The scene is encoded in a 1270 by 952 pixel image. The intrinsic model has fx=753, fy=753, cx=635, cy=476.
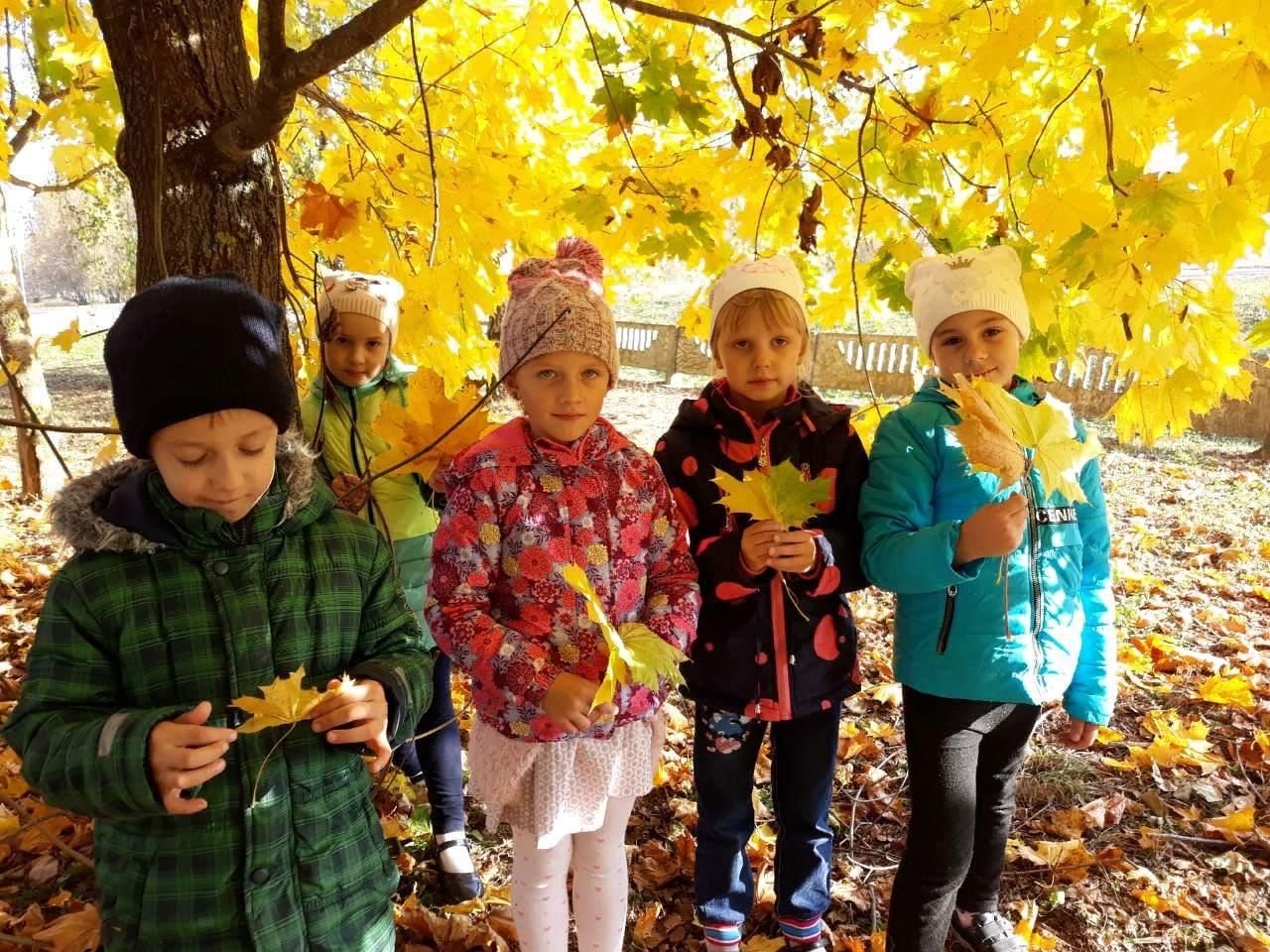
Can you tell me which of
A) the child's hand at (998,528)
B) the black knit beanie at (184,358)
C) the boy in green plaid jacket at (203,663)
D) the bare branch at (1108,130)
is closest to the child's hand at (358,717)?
the boy in green plaid jacket at (203,663)

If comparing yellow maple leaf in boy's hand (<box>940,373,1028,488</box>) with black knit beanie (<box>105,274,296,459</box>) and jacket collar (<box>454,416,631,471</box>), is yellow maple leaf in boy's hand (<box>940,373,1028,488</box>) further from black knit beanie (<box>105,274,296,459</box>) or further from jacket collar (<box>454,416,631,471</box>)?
black knit beanie (<box>105,274,296,459</box>)

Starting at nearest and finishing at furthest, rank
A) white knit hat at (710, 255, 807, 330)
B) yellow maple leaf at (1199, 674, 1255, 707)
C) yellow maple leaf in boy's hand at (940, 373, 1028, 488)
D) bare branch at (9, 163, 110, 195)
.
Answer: yellow maple leaf in boy's hand at (940, 373, 1028, 488)
white knit hat at (710, 255, 807, 330)
yellow maple leaf at (1199, 674, 1255, 707)
bare branch at (9, 163, 110, 195)

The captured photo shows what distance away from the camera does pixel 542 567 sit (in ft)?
5.08

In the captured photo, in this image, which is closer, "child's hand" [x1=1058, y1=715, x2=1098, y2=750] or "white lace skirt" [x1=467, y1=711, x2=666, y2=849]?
"white lace skirt" [x1=467, y1=711, x2=666, y2=849]

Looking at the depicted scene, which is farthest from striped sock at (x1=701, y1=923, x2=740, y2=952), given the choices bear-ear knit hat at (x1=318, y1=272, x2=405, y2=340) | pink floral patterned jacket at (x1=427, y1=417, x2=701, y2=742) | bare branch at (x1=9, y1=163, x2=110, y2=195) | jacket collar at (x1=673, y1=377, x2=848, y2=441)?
bare branch at (x1=9, y1=163, x2=110, y2=195)

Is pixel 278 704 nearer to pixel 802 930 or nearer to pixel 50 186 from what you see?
pixel 802 930

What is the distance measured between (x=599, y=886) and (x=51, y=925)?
4.88ft

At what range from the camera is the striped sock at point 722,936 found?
6.18ft

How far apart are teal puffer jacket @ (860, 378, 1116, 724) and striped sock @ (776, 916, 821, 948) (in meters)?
0.70

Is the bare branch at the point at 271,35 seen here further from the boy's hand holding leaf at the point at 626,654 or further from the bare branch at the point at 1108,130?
the bare branch at the point at 1108,130

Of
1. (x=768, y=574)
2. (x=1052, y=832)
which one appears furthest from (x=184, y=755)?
(x=1052, y=832)

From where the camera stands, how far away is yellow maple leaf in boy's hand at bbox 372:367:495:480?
1.78 metres

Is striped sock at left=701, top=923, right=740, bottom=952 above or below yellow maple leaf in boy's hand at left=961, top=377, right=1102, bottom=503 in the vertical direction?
below

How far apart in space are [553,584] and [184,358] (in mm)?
780
